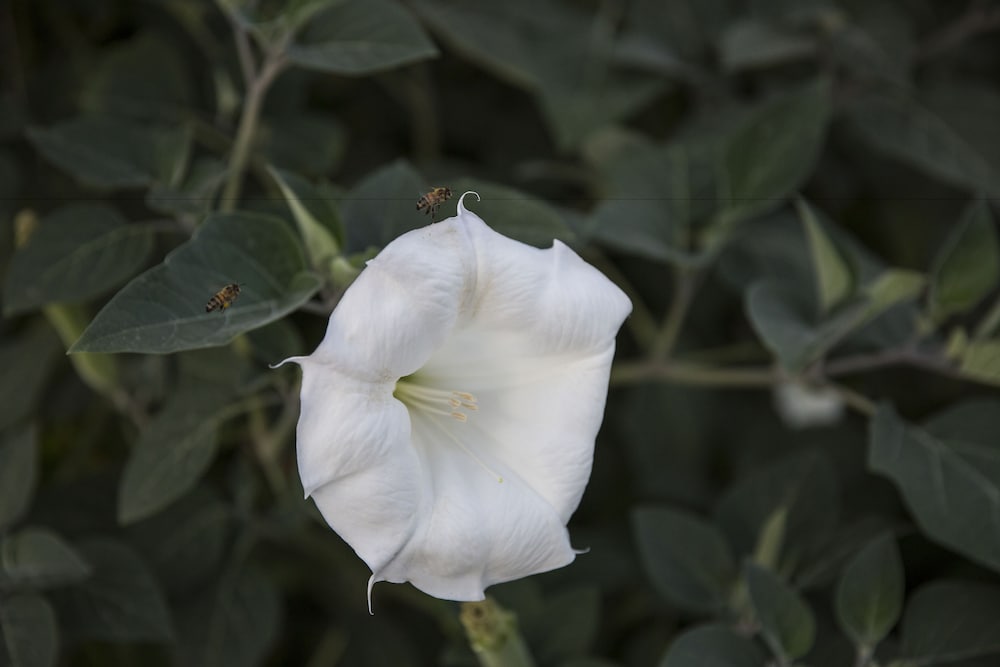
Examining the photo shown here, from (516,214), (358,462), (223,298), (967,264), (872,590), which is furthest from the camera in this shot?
(967,264)

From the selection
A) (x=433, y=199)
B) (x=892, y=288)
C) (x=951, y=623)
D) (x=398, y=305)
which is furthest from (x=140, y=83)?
(x=951, y=623)

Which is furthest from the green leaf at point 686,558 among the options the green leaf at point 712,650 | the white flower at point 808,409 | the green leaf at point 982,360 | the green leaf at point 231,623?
the white flower at point 808,409

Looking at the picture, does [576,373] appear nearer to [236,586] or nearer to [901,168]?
[236,586]

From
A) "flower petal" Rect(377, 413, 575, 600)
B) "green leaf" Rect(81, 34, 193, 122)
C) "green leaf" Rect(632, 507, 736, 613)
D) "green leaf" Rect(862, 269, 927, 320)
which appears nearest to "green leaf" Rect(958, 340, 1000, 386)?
"green leaf" Rect(862, 269, 927, 320)

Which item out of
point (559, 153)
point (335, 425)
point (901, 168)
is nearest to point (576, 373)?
point (335, 425)

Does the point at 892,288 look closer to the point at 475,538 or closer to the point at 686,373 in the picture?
the point at 686,373

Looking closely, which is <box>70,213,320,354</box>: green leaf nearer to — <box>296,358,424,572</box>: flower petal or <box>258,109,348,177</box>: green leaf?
<box>296,358,424,572</box>: flower petal
